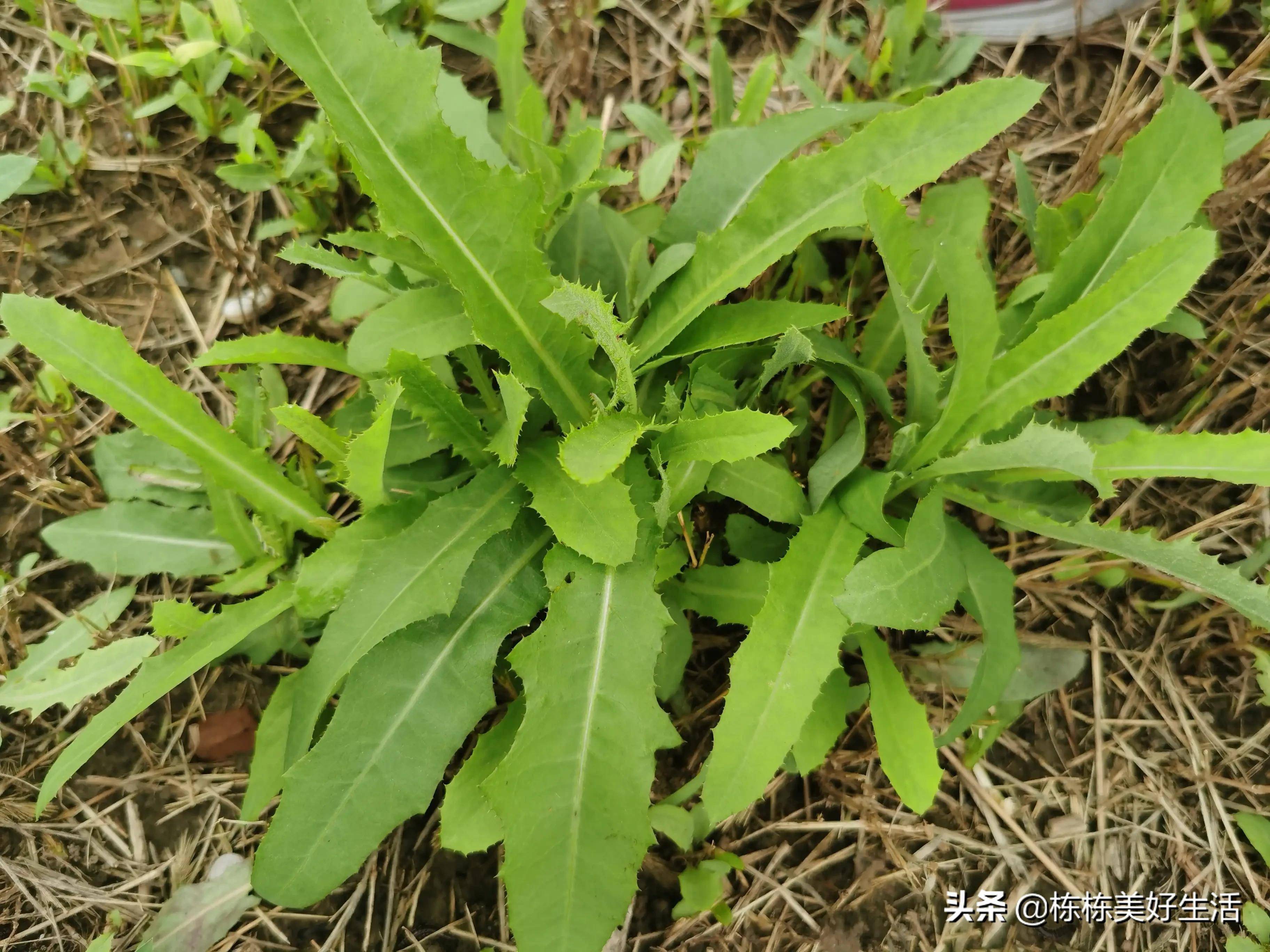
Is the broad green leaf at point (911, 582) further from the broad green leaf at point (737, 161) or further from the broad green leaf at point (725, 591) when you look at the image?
the broad green leaf at point (737, 161)

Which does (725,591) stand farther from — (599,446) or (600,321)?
(600,321)

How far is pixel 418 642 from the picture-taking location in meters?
1.33

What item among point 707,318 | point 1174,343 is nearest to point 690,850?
point 707,318

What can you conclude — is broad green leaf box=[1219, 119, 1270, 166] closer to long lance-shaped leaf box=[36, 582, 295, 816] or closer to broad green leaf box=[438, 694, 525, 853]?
long lance-shaped leaf box=[36, 582, 295, 816]

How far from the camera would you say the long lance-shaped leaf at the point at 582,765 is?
1179 millimetres

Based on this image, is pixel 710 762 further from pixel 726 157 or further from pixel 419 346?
pixel 726 157

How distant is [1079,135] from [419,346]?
5.25 feet

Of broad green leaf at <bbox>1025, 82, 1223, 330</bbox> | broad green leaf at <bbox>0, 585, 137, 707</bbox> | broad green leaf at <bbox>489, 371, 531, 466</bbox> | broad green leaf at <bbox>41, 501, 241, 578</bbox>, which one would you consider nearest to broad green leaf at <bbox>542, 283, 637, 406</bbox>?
broad green leaf at <bbox>489, 371, 531, 466</bbox>

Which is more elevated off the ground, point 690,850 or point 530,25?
point 530,25

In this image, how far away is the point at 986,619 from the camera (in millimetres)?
1399

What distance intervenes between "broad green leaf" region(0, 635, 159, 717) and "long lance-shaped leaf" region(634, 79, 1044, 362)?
3.41 ft

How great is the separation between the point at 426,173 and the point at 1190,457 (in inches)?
50.1

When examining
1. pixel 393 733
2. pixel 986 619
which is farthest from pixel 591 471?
pixel 986 619

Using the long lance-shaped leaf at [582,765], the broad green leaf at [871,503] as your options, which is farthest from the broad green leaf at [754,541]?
the long lance-shaped leaf at [582,765]
